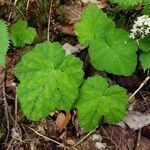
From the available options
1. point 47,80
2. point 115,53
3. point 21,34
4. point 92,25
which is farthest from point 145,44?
point 21,34

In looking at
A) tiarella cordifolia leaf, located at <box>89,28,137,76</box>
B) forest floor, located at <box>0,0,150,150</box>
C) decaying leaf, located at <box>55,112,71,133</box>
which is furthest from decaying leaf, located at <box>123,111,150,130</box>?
decaying leaf, located at <box>55,112,71,133</box>

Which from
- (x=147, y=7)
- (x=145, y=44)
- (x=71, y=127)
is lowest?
(x=71, y=127)

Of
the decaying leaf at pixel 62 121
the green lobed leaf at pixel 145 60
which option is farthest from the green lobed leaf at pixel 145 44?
the decaying leaf at pixel 62 121

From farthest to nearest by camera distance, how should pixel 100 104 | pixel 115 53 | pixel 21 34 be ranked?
pixel 21 34 < pixel 115 53 < pixel 100 104

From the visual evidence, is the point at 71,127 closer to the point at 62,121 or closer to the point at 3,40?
the point at 62,121

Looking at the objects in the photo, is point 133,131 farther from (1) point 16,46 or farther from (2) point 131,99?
(1) point 16,46

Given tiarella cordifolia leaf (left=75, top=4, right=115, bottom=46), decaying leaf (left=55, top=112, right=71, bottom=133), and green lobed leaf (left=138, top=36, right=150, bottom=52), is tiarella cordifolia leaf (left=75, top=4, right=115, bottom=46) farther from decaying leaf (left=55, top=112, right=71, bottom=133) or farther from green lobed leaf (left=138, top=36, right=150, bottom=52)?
decaying leaf (left=55, top=112, right=71, bottom=133)

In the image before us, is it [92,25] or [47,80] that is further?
[92,25]
